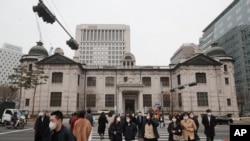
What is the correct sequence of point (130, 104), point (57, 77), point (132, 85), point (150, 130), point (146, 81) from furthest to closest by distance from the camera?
point (146, 81)
point (130, 104)
point (57, 77)
point (132, 85)
point (150, 130)

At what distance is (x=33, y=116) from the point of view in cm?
3741

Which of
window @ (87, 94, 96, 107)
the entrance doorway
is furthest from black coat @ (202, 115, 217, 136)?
window @ (87, 94, 96, 107)

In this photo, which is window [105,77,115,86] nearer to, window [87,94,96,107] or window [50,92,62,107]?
window [87,94,96,107]

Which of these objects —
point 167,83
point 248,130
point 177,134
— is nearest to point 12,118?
point 177,134

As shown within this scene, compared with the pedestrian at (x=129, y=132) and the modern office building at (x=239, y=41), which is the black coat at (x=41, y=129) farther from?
the modern office building at (x=239, y=41)

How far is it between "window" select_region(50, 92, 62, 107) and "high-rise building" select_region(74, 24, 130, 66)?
85144 mm

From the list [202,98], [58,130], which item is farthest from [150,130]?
[202,98]

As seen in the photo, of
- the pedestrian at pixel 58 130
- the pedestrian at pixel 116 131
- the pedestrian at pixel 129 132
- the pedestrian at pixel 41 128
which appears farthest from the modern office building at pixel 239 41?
the pedestrian at pixel 58 130

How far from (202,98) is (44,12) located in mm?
38600

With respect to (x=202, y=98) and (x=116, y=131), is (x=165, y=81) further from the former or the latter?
(x=116, y=131)

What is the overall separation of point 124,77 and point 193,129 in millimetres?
36549

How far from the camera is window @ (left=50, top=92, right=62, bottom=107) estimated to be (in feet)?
132

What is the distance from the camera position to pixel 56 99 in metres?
40.4

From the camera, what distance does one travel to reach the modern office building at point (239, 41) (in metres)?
72.7
